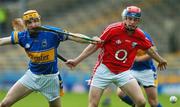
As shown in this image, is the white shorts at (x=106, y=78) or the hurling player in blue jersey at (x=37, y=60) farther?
the white shorts at (x=106, y=78)

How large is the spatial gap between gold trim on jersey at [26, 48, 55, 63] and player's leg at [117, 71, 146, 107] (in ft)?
4.46

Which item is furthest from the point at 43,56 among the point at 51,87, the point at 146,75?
the point at 146,75

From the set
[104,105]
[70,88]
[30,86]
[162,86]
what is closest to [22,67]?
[70,88]

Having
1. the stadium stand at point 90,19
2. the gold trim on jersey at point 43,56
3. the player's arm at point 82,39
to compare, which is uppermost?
the player's arm at point 82,39

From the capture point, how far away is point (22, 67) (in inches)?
1217

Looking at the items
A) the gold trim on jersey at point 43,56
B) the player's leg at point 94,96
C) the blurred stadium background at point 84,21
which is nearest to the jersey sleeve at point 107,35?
the player's leg at point 94,96

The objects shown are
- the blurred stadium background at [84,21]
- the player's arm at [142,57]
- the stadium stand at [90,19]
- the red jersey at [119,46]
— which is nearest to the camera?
the red jersey at [119,46]

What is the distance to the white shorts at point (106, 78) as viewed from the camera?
1341 cm

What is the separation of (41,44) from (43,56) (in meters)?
0.23

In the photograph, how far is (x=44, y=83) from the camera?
1323 centimetres

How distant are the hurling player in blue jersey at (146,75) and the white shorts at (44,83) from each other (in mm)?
2591

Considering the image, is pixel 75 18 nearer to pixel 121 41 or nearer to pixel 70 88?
pixel 70 88

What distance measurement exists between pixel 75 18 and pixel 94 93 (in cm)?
2170

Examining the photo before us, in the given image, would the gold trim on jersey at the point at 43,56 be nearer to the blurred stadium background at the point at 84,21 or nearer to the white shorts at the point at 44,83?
the white shorts at the point at 44,83
